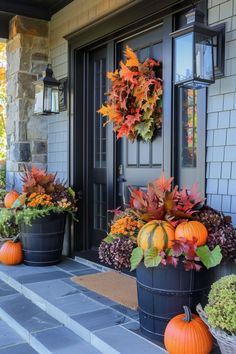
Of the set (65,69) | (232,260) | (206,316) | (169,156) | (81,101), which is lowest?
(206,316)

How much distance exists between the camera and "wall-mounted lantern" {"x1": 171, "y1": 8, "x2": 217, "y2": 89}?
2701mm

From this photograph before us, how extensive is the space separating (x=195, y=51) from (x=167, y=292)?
1.46 meters

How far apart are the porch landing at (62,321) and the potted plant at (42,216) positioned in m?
0.39

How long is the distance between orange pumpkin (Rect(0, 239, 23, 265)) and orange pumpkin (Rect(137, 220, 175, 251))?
6.73 feet

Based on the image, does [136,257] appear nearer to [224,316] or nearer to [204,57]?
[224,316]

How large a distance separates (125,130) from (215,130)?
0.96 m

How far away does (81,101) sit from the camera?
4.56 m

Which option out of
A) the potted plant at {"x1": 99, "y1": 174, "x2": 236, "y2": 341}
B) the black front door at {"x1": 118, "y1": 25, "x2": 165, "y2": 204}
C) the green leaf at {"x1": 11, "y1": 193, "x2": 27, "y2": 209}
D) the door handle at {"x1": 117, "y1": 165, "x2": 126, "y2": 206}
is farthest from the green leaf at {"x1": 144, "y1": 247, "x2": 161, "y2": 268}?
the green leaf at {"x1": 11, "y1": 193, "x2": 27, "y2": 209}

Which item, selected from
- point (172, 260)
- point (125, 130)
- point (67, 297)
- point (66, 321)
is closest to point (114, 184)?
point (125, 130)

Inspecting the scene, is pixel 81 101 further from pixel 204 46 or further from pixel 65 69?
pixel 204 46

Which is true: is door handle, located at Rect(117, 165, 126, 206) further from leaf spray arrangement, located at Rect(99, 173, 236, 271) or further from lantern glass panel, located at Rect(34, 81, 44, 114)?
leaf spray arrangement, located at Rect(99, 173, 236, 271)

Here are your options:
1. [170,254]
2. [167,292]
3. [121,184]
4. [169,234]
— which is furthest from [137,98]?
[167,292]

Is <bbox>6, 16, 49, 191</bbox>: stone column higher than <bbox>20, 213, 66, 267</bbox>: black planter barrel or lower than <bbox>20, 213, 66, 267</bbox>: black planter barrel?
higher

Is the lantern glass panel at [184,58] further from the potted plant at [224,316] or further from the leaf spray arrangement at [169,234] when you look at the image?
the potted plant at [224,316]
